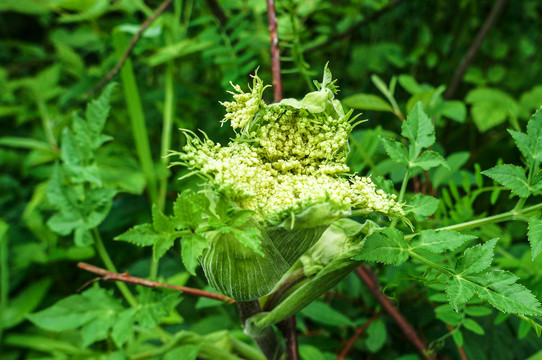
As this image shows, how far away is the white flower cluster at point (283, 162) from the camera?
18.9 inches

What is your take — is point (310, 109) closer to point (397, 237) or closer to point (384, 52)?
point (397, 237)

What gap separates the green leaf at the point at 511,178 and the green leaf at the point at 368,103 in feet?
1.42

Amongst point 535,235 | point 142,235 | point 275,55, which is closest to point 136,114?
Result: point 275,55

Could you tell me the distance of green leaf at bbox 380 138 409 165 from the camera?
62 centimetres

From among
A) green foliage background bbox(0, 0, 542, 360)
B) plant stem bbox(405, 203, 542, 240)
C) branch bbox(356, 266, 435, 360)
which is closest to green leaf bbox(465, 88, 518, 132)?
green foliage background bbox(0, 0, 542, 360)

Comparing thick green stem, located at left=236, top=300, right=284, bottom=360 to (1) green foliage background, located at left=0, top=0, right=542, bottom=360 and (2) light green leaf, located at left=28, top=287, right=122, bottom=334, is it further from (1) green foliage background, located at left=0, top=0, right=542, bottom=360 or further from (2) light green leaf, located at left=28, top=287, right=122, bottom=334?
(2) light green leaf, located at left=28, top=287, right=122, bottom=334

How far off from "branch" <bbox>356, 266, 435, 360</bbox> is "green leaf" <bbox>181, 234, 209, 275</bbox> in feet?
1.62

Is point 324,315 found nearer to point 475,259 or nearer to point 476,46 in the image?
point 475,259

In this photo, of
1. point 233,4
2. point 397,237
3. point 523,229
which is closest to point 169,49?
point 233,4

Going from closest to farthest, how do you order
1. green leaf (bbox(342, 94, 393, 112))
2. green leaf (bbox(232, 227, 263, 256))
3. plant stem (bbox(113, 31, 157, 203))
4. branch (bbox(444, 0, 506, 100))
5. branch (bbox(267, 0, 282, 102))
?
green leaf (bbox(232, 227, 263, 256)), branch (bbox(267, 0, 282, 102)), green leaf (bbox(342, 94, 393, 112)), plant stem (bbox(113, 31, 157, 203)), branch (bbox(444, 0, 506, 100))

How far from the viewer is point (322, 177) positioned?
1.67 ft

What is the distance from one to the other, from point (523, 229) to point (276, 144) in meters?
1.02

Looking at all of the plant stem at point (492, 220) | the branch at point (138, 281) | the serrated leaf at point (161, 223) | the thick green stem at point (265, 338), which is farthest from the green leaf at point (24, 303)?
the plant stem at point (492, 220)

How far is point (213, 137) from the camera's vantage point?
131 centimetres
